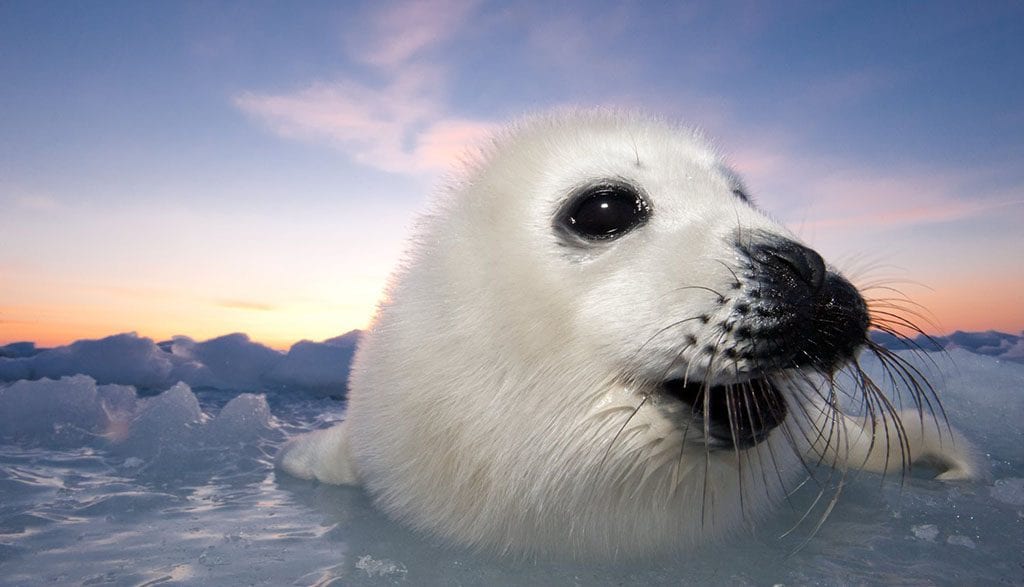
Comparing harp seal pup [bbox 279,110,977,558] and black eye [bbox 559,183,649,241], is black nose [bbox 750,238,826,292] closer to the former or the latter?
harp seal pup [bbox 279,110,977,558]

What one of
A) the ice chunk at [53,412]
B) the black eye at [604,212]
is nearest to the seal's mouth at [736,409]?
the black eye at [604,212]

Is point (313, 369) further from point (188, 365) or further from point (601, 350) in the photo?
point (601, 350)

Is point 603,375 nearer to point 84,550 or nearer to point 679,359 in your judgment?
point 679,359

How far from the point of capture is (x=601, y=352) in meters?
1.85

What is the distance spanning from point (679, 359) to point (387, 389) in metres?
1.19

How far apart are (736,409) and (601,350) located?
396 mm

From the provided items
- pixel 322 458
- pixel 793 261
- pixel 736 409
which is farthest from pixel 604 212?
pixel 322 458

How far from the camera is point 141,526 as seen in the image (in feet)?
9.19

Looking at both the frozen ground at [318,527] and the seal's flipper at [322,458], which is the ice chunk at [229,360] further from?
the seal's flipper at [322,458]

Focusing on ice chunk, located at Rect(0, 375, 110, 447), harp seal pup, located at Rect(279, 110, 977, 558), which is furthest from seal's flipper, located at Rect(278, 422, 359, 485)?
ice chunk, located at Rect(0, 375, 110, 447)

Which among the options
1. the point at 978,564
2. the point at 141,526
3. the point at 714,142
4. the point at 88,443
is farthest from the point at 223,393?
the point at 978,564

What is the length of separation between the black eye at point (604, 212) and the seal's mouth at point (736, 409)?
527mm

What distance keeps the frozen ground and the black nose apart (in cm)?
103

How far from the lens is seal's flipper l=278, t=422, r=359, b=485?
3.38 meters
